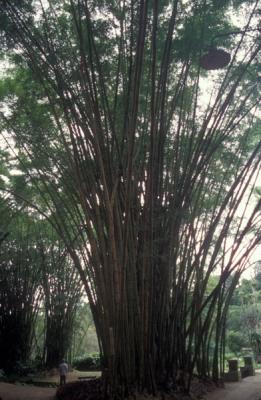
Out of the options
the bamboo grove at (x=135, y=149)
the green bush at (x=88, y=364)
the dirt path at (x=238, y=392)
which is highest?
the bamboo grove at (x=135, y=149)

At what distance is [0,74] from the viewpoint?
591cm

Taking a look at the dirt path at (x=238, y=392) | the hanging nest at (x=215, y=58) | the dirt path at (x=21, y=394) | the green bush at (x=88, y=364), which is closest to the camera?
the hanging nest at (x=215, y=58)

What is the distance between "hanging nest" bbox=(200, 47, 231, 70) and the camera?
3435 mm

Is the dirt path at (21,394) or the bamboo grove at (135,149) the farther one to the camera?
the dirt path at (21,394)

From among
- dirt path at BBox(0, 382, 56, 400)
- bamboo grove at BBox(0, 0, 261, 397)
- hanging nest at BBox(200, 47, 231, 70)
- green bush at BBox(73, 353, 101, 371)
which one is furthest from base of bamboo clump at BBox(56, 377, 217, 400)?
green bush at BBox(73, 353, 101, 371)

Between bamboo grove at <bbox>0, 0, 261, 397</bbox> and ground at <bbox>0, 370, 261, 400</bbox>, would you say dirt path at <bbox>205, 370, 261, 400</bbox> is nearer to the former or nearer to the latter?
ground at <bbox>0, 370, 261, 400</bbox>

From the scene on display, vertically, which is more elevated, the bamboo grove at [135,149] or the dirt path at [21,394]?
the bamboo grove at [135,149]

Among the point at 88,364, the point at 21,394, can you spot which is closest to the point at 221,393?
the point at 21,394

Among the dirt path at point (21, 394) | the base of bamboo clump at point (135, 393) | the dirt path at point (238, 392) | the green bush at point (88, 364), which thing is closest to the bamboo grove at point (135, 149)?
the base of bamboo clump at point (135, 393)

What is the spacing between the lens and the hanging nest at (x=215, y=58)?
135 inches

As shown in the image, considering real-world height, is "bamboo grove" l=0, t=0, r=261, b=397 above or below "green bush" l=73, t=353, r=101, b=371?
above

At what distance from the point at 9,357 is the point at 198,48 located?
756 centimetres

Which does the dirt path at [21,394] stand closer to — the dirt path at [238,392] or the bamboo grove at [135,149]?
the bamboo grove at [135,149]

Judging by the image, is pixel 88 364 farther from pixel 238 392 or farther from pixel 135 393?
pixel 135 393
